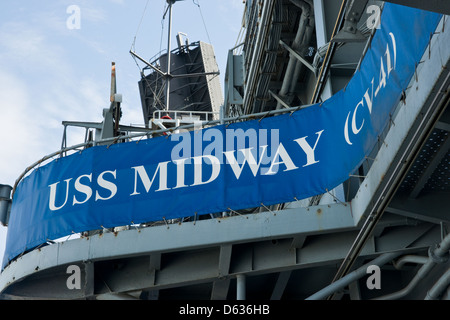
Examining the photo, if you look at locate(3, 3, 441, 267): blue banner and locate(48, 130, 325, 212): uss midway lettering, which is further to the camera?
locate(48, 130, 325, 212): uss midway lettering

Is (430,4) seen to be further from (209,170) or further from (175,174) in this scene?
(175,174)

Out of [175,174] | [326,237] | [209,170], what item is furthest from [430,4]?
[175,174]

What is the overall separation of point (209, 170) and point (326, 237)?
8.20ft

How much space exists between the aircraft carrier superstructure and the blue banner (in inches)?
10.1

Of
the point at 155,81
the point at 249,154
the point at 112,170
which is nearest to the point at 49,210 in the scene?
the point at 112,170

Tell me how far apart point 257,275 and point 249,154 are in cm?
219

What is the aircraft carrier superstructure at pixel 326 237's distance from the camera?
9055 millimetres

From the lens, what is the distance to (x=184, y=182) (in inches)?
513

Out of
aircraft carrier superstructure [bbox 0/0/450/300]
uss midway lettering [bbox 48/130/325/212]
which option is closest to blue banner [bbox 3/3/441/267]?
uss midway lettering [bbox 48/130/325/212]

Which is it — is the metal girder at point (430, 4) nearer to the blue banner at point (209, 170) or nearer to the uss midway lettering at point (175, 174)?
the blue banner at point (209, 170)

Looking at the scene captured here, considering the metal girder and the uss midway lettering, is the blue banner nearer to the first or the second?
the uss midway lettering

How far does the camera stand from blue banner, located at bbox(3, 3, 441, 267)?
37.9 ft
